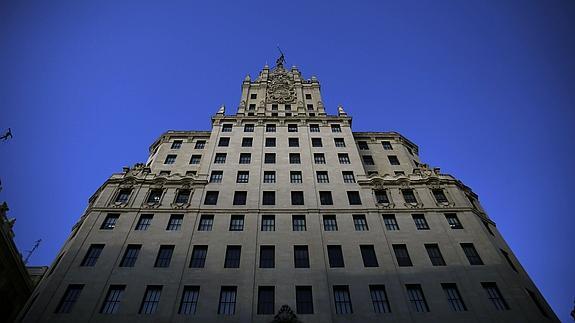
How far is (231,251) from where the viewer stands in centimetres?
3028

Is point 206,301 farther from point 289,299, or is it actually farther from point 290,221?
point 290,221

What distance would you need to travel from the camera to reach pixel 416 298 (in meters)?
26.7

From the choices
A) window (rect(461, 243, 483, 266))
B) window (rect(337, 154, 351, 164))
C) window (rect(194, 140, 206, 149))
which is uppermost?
window (rect(194, 140, 206, 149))

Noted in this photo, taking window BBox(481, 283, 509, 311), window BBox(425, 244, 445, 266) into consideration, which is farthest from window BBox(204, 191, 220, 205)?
window BBox(481, 283, 509, 311)

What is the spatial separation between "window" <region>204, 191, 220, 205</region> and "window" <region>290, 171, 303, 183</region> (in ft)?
28.3

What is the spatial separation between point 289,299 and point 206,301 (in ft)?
21.3

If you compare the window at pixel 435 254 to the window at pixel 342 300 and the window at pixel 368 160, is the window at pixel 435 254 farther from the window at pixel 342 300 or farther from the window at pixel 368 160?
the window at pixel 368 160

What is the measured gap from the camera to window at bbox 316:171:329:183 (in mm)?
38328

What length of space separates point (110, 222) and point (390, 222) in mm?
27960

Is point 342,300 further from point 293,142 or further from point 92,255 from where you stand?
point 293,142

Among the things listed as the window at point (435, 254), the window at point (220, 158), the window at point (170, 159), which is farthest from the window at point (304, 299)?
the window at point (170, 159)

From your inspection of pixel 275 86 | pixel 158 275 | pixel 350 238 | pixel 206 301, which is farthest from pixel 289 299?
pixel 275 86

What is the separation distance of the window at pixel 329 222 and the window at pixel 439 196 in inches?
474

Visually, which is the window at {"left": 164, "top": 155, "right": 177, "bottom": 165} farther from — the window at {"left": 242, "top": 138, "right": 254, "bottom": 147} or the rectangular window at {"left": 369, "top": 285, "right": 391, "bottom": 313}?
the rectangular window at {"left": 369, "top": 285, "right": 391, "bottom": 313}
